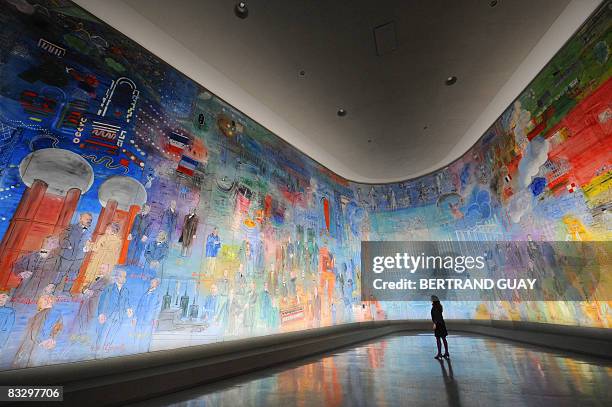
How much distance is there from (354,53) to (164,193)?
16.3 feet

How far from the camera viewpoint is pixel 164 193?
5086mm

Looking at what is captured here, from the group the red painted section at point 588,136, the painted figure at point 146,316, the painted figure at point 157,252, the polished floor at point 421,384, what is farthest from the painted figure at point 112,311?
the red painted section at point 588,136

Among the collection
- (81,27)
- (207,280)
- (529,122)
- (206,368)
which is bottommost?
(206,368)

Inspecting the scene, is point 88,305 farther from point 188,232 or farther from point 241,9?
point 241,9

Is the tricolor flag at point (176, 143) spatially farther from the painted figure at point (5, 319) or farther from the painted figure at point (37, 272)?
the painted figure at point (5, 319)

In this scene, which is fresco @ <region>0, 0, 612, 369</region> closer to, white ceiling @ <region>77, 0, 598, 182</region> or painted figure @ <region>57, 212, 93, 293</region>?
painted figure @ <region>57, 212, 93, 293</region>

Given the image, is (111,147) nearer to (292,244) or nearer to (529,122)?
(292,244)

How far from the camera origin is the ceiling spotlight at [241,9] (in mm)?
4961

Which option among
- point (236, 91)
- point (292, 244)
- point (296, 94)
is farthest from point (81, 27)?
point (292, 244)

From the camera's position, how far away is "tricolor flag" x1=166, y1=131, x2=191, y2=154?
536 centimetres

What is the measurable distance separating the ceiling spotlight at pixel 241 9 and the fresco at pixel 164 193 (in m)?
1.89

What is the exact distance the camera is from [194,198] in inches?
220

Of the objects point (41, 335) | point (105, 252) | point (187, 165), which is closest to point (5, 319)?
point (41, 335)

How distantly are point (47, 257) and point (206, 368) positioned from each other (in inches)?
107
